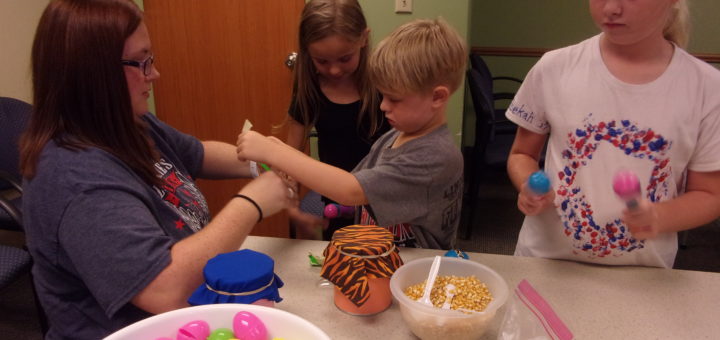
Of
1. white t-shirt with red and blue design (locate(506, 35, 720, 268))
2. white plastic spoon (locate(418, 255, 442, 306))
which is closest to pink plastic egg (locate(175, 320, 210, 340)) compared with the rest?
white plastic spoon (locate(418, 255, 442, 306))

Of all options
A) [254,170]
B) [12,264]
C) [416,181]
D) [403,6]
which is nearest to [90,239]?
[254,170]

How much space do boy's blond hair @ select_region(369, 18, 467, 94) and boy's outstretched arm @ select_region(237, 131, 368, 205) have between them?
0.72 feet

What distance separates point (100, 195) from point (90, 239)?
71 millimetres

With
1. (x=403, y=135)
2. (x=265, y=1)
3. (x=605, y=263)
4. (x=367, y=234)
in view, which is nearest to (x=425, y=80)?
(x=403, y=135)

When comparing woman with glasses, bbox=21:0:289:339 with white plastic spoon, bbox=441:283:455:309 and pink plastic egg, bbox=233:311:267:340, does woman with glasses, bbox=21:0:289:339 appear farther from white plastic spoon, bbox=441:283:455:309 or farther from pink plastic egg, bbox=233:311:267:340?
white plastic spoon, bbox=441:283:455:309

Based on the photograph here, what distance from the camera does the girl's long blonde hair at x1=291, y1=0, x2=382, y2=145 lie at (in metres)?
1.35

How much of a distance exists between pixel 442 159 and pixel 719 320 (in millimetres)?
580

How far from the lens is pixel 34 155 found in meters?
0.85

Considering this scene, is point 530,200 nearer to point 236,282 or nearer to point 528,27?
point 236,282

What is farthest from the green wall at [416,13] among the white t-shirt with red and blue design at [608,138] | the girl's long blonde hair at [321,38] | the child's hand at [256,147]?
the child's hand at [256,147]

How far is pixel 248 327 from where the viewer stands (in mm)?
695

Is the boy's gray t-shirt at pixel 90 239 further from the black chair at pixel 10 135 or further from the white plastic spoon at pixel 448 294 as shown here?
the black chair at pixel 10 135

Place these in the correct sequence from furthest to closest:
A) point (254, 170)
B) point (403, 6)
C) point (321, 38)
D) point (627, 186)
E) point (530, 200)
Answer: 1. point (403, 6)
2. point (321, 38)
3. point (254, 170)
4. point (530, 200)
5. point (627, 186)

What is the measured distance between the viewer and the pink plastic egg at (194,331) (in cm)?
69
